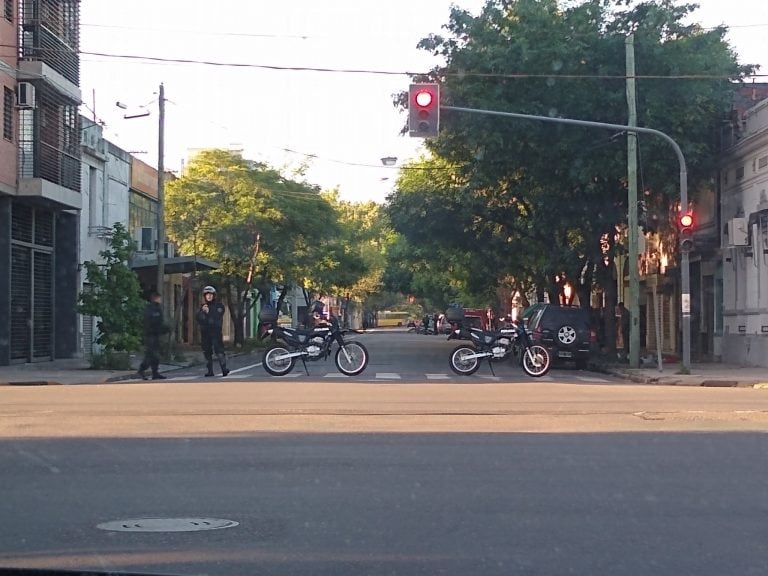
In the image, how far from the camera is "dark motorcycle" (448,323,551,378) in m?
24.3

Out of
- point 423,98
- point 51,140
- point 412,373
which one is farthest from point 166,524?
point 51,140

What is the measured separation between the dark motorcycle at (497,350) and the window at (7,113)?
44.0ft

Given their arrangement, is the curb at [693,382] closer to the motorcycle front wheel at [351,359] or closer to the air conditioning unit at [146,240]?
the motorcycle front wheel at [351,359]

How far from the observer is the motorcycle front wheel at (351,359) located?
2369 cm

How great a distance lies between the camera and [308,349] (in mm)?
23469

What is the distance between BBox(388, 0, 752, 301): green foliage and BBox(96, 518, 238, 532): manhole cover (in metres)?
23.0

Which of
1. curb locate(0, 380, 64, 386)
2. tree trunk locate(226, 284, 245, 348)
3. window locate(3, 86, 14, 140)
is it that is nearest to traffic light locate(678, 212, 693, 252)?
curb locate(0, 380, 64, 386)

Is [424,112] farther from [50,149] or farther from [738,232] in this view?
[50,149]

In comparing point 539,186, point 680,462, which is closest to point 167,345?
point 539,186

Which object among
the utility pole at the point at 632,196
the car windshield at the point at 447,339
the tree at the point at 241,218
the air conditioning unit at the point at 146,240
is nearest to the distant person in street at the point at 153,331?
the car windshield at the point at 447,339

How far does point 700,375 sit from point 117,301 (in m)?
14.3

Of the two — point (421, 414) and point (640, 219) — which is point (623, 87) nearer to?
point (640, 219)

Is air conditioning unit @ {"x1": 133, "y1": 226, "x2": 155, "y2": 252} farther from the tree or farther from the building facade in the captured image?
the building facade

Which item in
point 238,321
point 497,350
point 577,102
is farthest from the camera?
point 238,321
